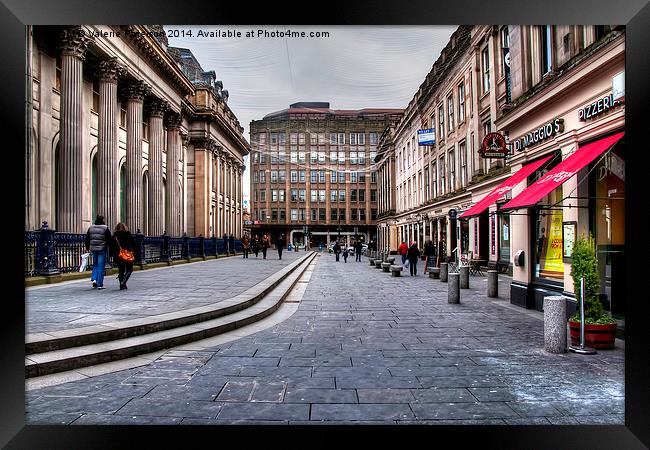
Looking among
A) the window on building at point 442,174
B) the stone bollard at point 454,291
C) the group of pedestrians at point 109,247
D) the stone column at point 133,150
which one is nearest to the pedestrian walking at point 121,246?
the group of pedestrians at point 109,247

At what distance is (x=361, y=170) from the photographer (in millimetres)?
74500

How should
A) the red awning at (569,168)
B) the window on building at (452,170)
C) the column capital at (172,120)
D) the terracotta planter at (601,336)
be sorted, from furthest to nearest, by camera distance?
the column capital at (172,120) < the window on building at (452,170) < the red awning at (569,168) < the terracotta planter at (601,336)

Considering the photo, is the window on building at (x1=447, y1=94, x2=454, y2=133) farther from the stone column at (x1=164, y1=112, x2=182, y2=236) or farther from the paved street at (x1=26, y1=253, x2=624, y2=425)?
the paved street at (x1=26, y1=253, x2=624, y2=425)

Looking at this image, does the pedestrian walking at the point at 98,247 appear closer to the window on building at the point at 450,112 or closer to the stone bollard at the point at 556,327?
the stone bollard at the point at 556,327

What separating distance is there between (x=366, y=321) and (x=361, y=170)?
2664 inches

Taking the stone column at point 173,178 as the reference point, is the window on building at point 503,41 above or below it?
above

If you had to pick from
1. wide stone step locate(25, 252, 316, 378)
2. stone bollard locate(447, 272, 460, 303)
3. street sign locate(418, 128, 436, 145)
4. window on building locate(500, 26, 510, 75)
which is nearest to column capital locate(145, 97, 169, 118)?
street sign locate(418, 128, 436, 145)

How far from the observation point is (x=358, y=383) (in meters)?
4.54

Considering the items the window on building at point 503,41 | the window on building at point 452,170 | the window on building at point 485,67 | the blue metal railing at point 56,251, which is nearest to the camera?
the blue metal railing at point 56,251

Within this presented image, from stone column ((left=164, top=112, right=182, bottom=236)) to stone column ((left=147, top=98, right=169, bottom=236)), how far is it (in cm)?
363

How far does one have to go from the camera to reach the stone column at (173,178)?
103 ft
